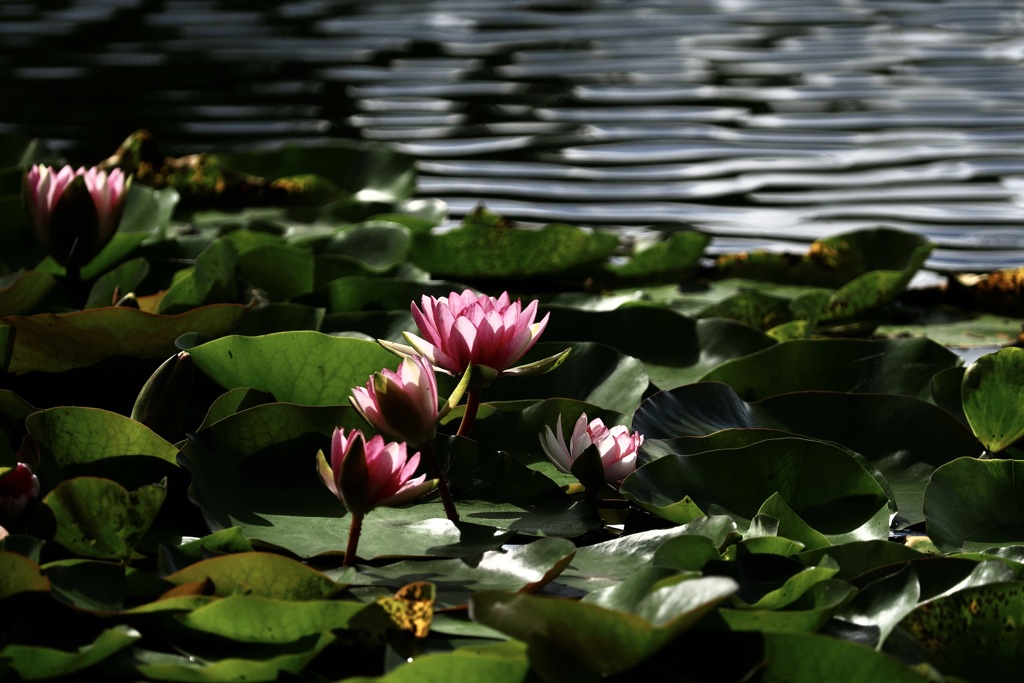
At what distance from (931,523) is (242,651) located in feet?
2.26

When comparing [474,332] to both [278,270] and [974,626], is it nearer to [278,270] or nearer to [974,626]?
[974,626]

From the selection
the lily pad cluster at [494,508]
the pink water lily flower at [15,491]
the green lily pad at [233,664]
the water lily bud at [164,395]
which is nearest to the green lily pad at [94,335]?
the lily pad cluster at [494,508]

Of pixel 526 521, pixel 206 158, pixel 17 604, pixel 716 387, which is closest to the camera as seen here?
pixel 17 604

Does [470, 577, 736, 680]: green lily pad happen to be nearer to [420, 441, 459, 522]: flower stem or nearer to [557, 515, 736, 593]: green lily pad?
[557, 515, 736, 593]: green lily pad

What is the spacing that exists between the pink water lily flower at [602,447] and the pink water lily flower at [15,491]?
0.49 metres

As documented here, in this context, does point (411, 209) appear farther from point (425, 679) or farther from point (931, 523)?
point (425, 679)

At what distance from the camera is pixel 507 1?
8.27 meters

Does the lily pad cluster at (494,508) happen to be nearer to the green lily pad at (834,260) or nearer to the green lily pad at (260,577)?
the green lily pad at (260,577)

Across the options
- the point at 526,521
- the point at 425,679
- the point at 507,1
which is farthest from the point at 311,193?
the point at 507,1

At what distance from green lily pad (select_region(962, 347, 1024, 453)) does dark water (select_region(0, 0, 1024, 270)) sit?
1592mm

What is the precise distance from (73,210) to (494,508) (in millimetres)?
881

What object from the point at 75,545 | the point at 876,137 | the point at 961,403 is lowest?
the point at 876,137

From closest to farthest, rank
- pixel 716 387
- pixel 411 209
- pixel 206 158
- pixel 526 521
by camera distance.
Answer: pixel 526 521 < pixel 716 387 < pixel 411 209 < pixel 206 158

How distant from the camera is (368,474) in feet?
3.51
